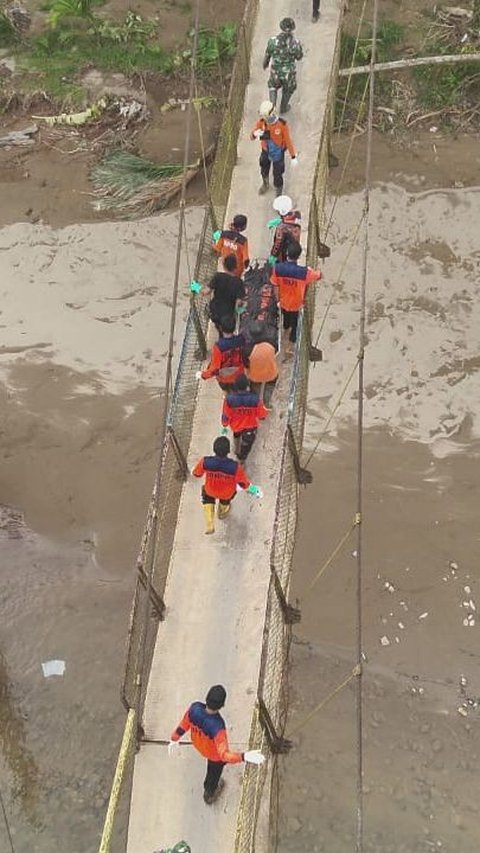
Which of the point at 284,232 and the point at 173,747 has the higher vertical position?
the point at 284,232

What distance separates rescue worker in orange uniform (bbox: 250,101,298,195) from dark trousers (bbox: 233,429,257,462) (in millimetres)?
3370

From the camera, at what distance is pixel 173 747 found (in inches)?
259

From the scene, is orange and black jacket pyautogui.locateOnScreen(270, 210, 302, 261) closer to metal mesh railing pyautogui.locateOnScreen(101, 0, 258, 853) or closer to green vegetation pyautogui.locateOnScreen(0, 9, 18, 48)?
metal mesh railing pyautogui.locateOnScreen(101, 0, 258, 853)

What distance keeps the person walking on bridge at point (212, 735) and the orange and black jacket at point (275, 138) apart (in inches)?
228

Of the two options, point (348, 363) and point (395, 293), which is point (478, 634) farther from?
point (395, 293)

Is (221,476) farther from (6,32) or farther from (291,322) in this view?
(6,32)

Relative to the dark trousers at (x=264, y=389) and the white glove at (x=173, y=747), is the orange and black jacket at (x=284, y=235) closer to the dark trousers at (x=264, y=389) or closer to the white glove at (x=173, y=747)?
the dark trousers at (x=264, y=389)

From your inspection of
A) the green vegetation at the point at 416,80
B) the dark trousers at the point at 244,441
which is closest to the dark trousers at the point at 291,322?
the dark trousers at the point at 244,441

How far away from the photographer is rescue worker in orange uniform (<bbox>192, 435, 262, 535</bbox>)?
7172 mm

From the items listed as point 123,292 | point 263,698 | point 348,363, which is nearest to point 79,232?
point 123,292

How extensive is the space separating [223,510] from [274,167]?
4119 millimetres

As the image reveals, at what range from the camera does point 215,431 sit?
27.2 ft

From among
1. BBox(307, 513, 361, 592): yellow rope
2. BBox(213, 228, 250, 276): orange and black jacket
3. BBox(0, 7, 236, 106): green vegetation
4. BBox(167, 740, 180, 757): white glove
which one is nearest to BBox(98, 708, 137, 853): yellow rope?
BBox(167, 740, 180, 757): white glove

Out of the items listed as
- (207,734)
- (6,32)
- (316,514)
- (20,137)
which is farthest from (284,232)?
(6,32)
